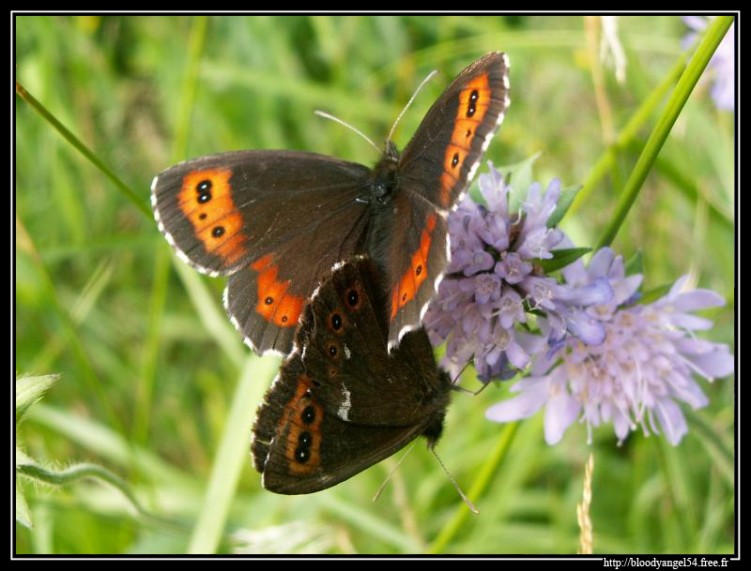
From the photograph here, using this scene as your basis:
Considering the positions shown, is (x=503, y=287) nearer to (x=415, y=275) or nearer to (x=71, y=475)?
(x=415, y=275)

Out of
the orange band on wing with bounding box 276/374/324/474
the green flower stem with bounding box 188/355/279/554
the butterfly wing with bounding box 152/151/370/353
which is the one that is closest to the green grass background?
the green flower stem with bounding box 188/355/279/554

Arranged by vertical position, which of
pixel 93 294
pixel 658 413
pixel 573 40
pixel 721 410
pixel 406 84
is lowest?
pixel 658 413

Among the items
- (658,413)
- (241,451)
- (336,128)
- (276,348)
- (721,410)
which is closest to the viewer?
(276,348)

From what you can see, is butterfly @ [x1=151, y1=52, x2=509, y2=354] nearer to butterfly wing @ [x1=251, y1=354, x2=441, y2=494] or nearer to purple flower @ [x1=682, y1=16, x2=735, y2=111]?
butterfly wing @ [x1=251, y1=354, x2=441, y2=494]

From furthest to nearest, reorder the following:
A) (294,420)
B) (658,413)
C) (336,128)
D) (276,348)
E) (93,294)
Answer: (336,128) → (93,294) → (658,413) → (276,348) → (294,420)

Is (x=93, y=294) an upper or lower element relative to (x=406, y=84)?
lower

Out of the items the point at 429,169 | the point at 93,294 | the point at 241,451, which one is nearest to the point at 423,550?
the point at 241,451

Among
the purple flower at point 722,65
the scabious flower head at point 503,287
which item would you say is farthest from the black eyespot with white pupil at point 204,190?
the purple flower at point 722,65

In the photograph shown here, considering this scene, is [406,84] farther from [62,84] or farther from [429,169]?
[429,169]
